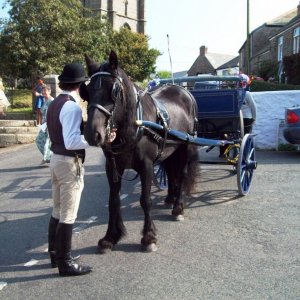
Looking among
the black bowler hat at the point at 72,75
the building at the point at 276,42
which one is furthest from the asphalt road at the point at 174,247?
the building at the point at 276,42

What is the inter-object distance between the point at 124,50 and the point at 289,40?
17.8m

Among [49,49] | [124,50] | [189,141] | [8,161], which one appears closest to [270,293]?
[189,141]

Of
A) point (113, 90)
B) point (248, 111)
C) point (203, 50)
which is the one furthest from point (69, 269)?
point (203, 50)

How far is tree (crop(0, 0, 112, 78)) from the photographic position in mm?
19734

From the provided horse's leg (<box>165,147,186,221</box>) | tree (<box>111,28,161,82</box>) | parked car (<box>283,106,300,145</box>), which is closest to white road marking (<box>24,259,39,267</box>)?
horse's leg (<box>165,147,186,221</box>)

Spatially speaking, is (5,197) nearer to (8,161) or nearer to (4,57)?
(8,161)

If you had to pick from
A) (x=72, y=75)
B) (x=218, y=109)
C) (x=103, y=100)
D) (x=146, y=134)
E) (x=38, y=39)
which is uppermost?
(x=38, y=39)

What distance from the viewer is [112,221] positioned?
16.1 feet

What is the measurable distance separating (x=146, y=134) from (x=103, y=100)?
915mm

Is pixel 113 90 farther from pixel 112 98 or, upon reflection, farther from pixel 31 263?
pixel 31 263

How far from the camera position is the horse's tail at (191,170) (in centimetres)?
639

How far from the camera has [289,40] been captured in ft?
122

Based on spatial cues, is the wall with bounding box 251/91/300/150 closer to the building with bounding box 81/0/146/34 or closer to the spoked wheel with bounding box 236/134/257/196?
the spoked wheel with bounding box 236/134/257/196

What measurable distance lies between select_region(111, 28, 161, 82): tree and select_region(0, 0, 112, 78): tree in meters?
25.1
